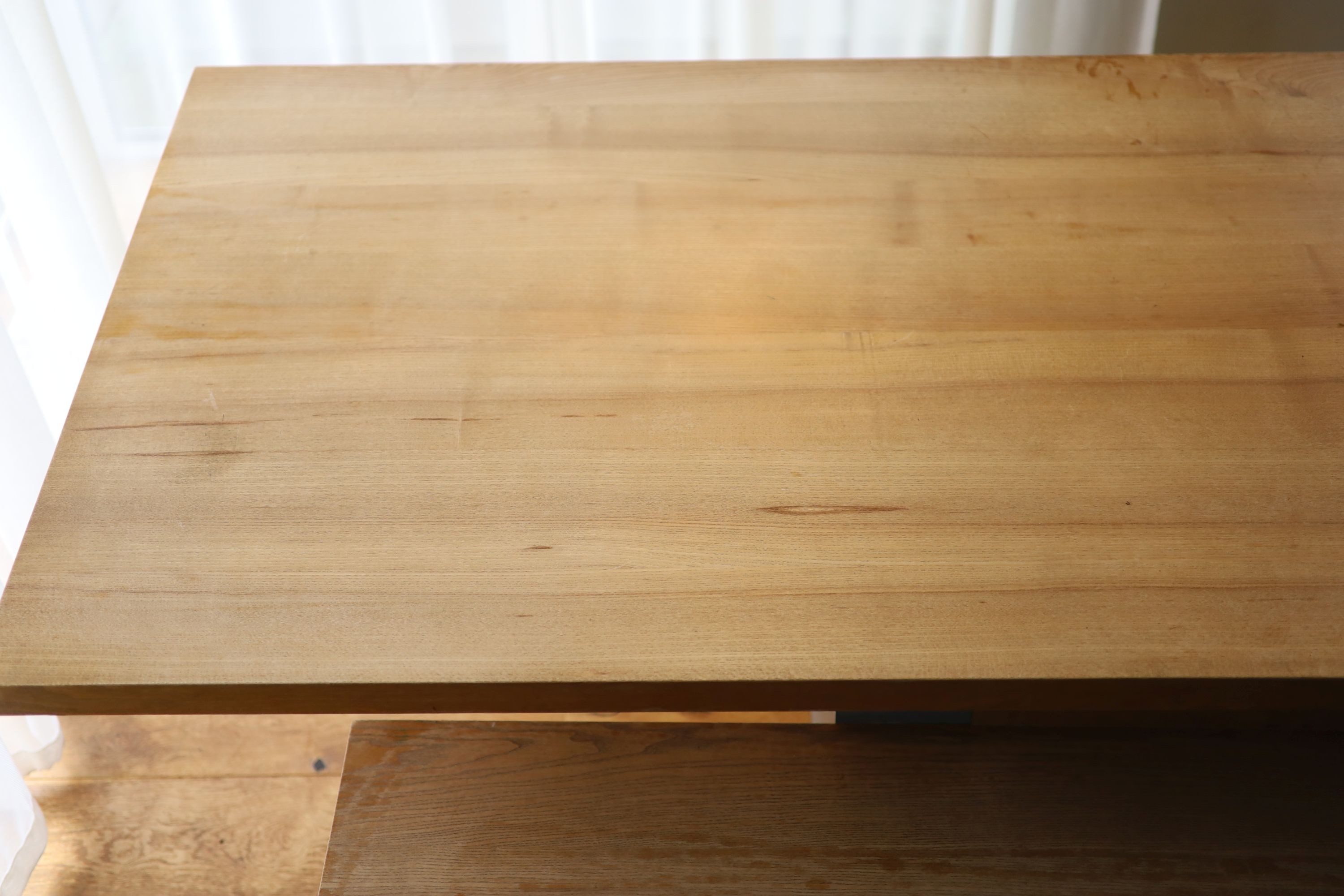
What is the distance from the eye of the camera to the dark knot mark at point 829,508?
0.59 metres

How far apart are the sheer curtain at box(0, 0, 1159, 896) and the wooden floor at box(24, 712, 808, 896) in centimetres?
35

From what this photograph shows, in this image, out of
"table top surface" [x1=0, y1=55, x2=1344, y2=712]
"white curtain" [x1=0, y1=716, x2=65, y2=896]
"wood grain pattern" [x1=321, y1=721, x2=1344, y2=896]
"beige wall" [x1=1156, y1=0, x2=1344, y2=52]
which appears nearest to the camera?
"table top surface" [x1=0, y1=55, x2=1344, y2=712]

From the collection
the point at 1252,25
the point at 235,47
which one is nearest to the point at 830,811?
the point at 1252,25

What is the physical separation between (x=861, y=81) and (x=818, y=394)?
326 mm

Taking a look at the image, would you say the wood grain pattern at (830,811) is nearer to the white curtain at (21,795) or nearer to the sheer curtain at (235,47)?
the white curtain at (21,795)

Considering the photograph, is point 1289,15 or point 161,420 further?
point 1289,15

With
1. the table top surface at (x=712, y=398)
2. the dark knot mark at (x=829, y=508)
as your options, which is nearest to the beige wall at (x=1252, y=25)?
the table top surface at (x=712, y=398)

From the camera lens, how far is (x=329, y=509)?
0.60 m

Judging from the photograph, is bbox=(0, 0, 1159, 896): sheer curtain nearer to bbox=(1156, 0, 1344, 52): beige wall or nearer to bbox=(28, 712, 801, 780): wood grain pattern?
bbox=(1156, 0, 1344, 52): beige wall

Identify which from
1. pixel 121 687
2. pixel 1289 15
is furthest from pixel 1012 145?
pixel 1289 15

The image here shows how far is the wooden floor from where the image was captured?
1192 millimetres

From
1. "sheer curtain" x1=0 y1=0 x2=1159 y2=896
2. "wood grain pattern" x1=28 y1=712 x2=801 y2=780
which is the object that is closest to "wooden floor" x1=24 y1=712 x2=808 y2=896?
"wood grain pattern" x1=28 y1=712 x2=801 y2=780

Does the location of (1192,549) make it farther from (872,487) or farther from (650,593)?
(650,593)

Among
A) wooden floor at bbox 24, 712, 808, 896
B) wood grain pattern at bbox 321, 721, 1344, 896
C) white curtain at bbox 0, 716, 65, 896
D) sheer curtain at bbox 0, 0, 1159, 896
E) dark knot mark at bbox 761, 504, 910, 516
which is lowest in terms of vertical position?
wooden floor at bbox 24, 712, 808, 896
